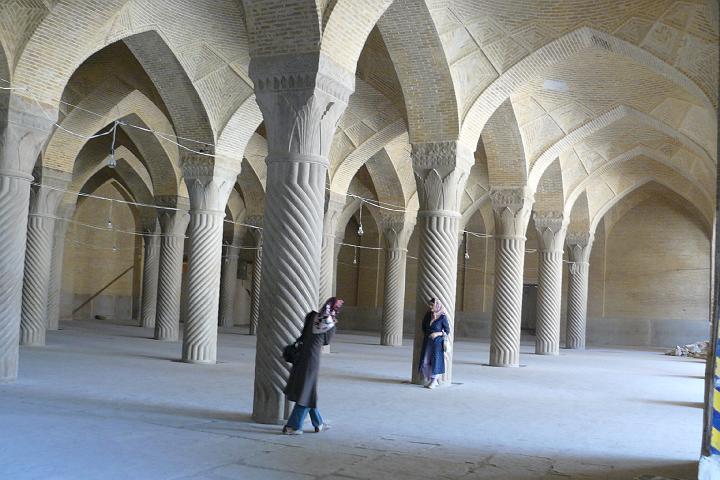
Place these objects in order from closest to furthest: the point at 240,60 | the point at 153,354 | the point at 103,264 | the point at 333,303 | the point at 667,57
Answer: the point at 333,303
the point at 667,57
the point at 240,60
the point at 153,354
the point at 103,264

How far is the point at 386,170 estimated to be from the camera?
17.8 metres

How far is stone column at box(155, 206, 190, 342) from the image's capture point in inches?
609

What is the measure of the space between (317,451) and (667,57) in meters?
7.91

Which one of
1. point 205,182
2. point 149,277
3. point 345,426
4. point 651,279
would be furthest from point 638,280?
point 345,426

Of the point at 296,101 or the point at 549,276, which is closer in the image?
the point at 296,101

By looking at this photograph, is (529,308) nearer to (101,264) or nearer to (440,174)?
(101,264)

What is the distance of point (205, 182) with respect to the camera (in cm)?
1114

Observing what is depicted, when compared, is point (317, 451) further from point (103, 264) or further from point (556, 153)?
point (103, 264)

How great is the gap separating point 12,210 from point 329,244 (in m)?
8.20

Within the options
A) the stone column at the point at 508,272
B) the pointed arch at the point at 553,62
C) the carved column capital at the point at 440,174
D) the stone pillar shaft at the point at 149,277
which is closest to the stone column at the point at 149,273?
the stone pillar shaft at the point at 149,277

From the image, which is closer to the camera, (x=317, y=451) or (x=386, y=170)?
(x=317, y=451)

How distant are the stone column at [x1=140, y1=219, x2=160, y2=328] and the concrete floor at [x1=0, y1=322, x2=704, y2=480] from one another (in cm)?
810

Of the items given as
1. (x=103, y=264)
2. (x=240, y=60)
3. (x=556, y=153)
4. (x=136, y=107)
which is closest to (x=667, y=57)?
(x=556, y=153)

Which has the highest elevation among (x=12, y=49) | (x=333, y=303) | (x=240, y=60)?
(x=240, y=60)
